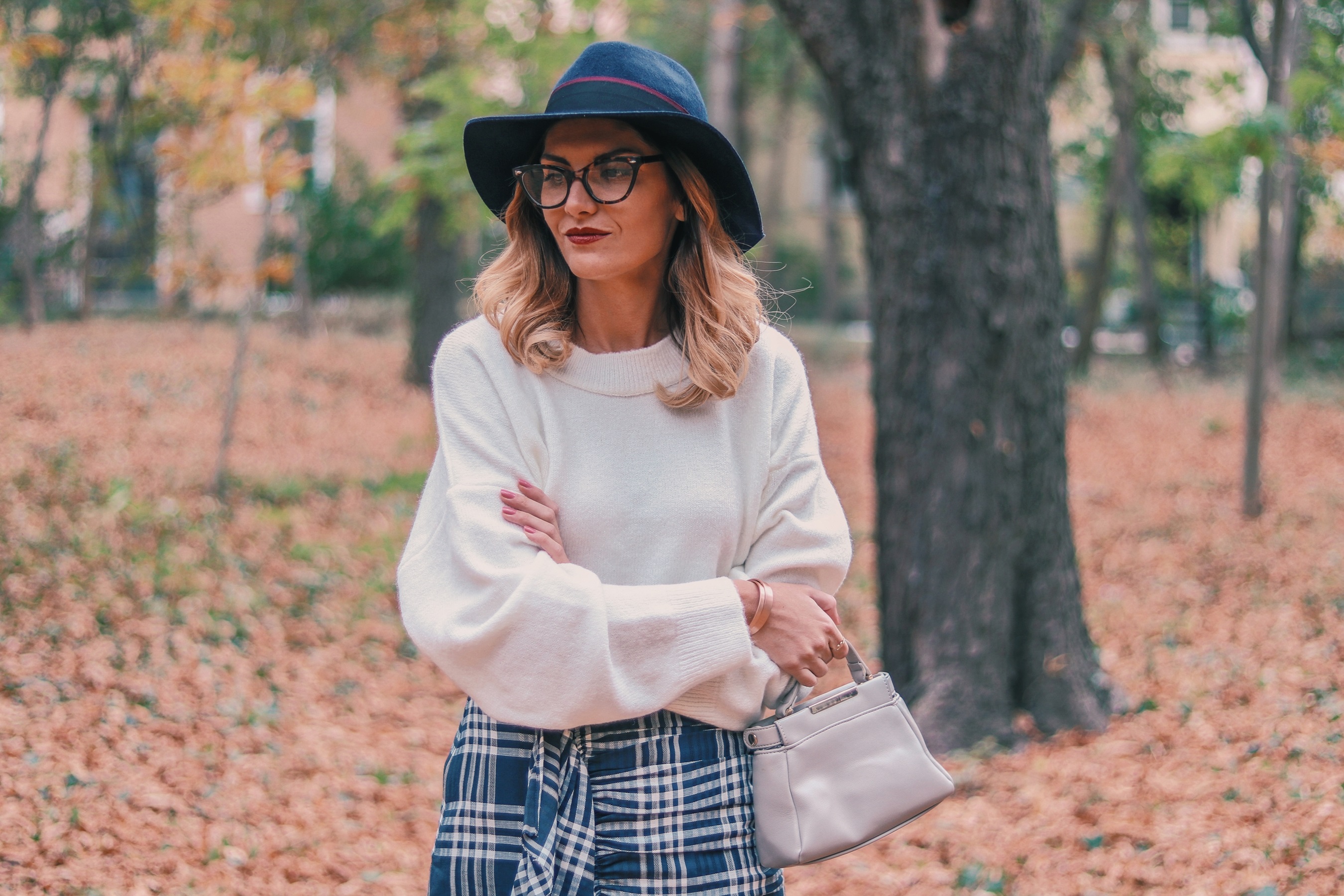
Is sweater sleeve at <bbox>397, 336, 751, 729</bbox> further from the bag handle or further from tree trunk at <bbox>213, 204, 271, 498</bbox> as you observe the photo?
tree trunk at <bbox>213, 204, 271, 498</bbox>

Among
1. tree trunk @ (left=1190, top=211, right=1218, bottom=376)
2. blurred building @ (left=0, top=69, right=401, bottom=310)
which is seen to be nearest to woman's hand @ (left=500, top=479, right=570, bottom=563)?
blurred building @ (left=0, top=69, right=401, bottom=310)

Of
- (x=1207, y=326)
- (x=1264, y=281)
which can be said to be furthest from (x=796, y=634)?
(x=1207, y=326)

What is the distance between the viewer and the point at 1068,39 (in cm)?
855

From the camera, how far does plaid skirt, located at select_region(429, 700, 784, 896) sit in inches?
73.2

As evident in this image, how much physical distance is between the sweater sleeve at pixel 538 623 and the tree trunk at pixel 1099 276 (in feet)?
47.5

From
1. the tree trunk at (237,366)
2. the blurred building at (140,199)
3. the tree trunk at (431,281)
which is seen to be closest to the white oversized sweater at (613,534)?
the tree trunk at (237,366)

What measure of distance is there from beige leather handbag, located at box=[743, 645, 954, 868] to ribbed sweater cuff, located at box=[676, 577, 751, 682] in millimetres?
190

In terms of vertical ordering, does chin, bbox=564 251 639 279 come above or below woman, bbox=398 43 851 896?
above

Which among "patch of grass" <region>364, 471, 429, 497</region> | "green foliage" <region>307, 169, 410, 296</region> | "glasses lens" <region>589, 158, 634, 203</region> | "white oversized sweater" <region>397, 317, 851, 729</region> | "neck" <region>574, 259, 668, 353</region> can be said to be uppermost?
"green foliage" <region>307, 169, 410, 296</region>

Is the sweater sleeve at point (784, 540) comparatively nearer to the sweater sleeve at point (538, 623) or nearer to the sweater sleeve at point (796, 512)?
the sweater sleeve at point (796, 512)

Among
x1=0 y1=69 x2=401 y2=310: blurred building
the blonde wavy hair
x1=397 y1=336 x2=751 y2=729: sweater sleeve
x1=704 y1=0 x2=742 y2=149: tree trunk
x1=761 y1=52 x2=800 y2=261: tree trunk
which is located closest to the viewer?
x1=397 y1=336 x2=751 y2=729: sweater sleeve

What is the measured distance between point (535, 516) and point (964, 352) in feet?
9.60

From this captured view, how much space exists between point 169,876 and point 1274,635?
5131 mm

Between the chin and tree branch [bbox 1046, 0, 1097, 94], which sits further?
tree branch [bbox 1046, 0, 1097, 94]
